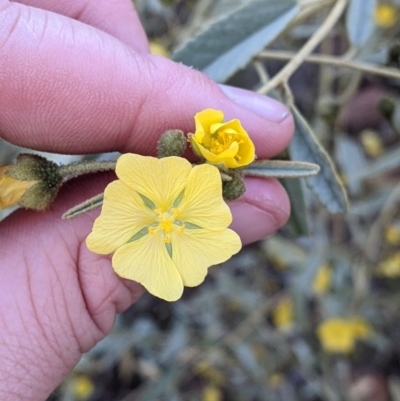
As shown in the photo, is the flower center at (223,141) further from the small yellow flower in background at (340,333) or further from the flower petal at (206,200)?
the small yellow flower in background at (340,333)

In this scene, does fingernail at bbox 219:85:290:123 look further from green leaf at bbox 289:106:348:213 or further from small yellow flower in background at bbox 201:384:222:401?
small yellow flower in background at bbox 201:384:222:401

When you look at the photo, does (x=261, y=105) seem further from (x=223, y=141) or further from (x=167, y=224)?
(x=167, y=224)

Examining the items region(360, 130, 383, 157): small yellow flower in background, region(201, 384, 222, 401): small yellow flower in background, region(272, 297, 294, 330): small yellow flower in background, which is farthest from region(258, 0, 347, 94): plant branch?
region(201, 384, 222, 401): small yellow flower in background

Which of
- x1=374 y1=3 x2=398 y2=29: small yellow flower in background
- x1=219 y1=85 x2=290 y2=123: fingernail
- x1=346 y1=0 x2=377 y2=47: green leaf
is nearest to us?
x1=219 y1=85 x2=290 y2=123: fingernail

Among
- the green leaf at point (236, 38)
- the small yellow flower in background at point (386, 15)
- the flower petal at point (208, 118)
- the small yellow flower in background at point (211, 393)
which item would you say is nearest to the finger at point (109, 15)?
the green leaf at point (236, 38)

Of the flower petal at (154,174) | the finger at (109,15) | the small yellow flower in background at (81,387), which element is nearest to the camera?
the flower petal at (154,174)

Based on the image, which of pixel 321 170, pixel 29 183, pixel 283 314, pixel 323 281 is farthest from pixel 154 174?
pixel 283 314
